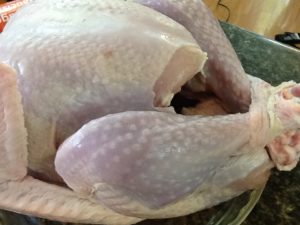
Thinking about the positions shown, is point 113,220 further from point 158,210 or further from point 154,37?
point 154,37

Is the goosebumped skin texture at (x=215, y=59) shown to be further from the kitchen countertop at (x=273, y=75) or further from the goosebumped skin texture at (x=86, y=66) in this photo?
the kitchen countertop at (x=273, y=75)

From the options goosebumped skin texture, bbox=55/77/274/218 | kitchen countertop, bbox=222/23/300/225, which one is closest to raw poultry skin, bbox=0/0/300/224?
goosebumped skin texture, bbox=55/77/274/218

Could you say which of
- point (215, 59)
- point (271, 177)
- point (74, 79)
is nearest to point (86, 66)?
point (74, 79)

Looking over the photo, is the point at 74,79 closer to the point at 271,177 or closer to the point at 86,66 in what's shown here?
the point at 86,66

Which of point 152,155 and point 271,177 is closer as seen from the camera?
point 152,155

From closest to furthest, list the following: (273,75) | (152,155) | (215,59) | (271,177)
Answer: (152,155) → (215,59) → (271,177) → (273,75)

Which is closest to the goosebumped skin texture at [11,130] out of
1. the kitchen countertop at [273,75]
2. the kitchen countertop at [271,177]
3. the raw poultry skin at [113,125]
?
the raw poultry skin at [113,125]
